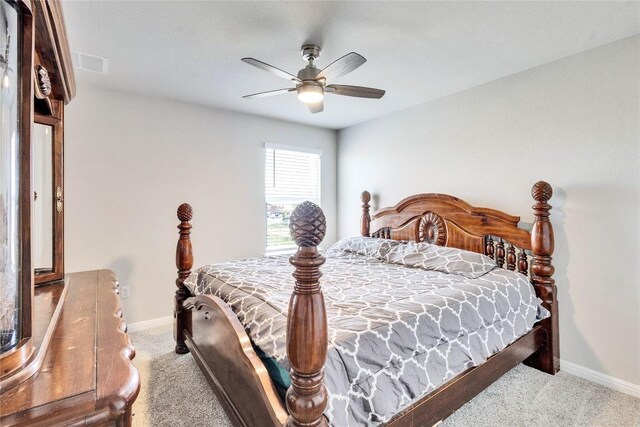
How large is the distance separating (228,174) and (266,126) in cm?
80

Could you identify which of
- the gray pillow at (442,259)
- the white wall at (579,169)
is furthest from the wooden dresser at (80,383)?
the white wall at (579,169)

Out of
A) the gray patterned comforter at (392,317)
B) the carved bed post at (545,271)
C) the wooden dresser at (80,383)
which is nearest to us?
the wooden dresser at (80,383)

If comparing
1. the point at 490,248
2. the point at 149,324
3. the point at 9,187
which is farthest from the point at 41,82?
the point at 490,248

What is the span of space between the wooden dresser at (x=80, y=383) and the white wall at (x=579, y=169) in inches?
115

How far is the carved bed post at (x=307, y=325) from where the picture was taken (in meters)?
1.02

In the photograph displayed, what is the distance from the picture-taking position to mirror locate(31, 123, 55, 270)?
171cm

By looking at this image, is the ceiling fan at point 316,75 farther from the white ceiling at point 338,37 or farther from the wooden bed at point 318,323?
the wooden bed at point 318,323

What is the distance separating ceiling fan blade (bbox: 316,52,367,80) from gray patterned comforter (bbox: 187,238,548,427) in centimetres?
137

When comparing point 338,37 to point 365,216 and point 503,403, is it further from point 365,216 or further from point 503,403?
point 503,403

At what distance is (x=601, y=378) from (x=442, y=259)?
52.5 inches

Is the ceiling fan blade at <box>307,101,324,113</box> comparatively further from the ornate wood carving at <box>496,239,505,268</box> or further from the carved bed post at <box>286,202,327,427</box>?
the ornate wood carving at <box>496,239,505,268</box>

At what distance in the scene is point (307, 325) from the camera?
1056 millimetres

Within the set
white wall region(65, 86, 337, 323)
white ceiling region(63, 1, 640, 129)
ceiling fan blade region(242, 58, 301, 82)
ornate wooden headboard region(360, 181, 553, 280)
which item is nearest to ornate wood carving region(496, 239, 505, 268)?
ornate wooden headboard region(360, 181, 553, 280)

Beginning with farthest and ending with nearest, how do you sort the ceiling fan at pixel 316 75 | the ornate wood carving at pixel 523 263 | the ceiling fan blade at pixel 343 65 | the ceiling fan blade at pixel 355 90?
the ornate wood carving at pixel 523 263
the ceiling fan blade at pixel 355 90
the ceiling fan at pixel 316 75
the ceiling fan blade at pixel 343 65
